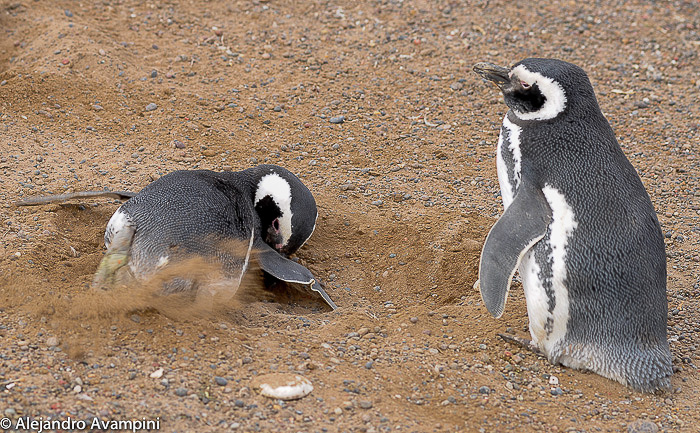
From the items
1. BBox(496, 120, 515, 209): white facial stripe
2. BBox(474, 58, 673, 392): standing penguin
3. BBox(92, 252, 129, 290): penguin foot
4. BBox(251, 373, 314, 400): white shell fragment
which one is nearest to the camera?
BBox(251, 373, 314, 400): white shell fragment

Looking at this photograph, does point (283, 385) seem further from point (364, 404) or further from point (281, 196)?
point (281, 196)

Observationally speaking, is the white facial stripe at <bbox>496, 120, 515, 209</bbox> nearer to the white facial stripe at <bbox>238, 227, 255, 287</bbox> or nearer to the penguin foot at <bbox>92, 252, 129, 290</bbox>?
the white facial stripe at <bbox>238, 227, 255, 287</bbox>

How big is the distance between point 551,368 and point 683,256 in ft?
5.18

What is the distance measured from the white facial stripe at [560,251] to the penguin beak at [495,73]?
72 cm

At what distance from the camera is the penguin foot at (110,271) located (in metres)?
3.56

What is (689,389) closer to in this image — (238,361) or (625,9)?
(238,361)

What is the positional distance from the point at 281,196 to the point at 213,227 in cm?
62

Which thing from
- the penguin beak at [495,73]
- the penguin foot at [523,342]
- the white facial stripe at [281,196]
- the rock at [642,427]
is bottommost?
the penguin foot at [523,342]

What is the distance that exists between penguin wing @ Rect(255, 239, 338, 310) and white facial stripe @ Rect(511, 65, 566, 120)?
1368 millimetres

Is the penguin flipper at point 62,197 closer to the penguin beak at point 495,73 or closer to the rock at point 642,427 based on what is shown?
the penguin beak at point 495,73

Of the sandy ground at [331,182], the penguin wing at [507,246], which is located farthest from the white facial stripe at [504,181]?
the sandy ground at [331,182]

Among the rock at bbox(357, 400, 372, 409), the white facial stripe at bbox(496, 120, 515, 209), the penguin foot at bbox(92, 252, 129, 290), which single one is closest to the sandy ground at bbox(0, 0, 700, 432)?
the rock at bbox(357, 400, 372, 409)

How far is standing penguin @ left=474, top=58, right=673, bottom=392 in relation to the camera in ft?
11.3

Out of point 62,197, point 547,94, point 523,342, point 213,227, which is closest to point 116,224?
point 213,227
